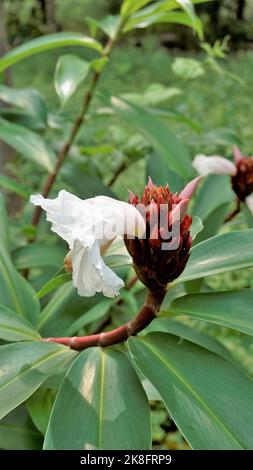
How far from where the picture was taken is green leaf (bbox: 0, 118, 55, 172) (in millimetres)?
1260

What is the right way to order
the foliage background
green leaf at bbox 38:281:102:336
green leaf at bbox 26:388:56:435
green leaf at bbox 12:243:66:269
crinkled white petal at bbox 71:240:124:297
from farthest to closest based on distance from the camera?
the foliage background < green leaf at bbox 12:243:66:269 < green leaf at bbox 38:281:102:336 < green leaf at bbox 26:388:56:435 < crinkled white petal at bbox 71:240:124:297

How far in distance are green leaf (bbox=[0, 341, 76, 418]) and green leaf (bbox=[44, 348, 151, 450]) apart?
3 cm

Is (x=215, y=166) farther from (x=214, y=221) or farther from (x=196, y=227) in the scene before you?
(x=196, y=227)

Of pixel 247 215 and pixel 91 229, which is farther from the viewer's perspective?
pixel 247 215

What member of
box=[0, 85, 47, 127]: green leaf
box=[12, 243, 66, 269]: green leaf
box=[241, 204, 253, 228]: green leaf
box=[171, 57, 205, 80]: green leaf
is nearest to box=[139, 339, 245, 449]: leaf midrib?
box=[241, 204, 253, 228]: green leaf

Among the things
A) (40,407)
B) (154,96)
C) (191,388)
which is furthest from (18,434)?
(154,96)

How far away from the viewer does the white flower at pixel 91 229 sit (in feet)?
1.93

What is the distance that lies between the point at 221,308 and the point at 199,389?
0.30 ft

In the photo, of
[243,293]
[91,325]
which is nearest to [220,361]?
[243,293]

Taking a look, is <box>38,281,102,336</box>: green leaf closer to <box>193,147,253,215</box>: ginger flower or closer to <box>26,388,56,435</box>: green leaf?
<box>26,388,56,435</box>: green leaf

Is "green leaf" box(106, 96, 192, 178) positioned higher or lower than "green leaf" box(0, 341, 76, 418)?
higher

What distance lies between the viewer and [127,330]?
0.74 metres

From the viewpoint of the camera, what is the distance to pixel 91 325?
1.28 metres
